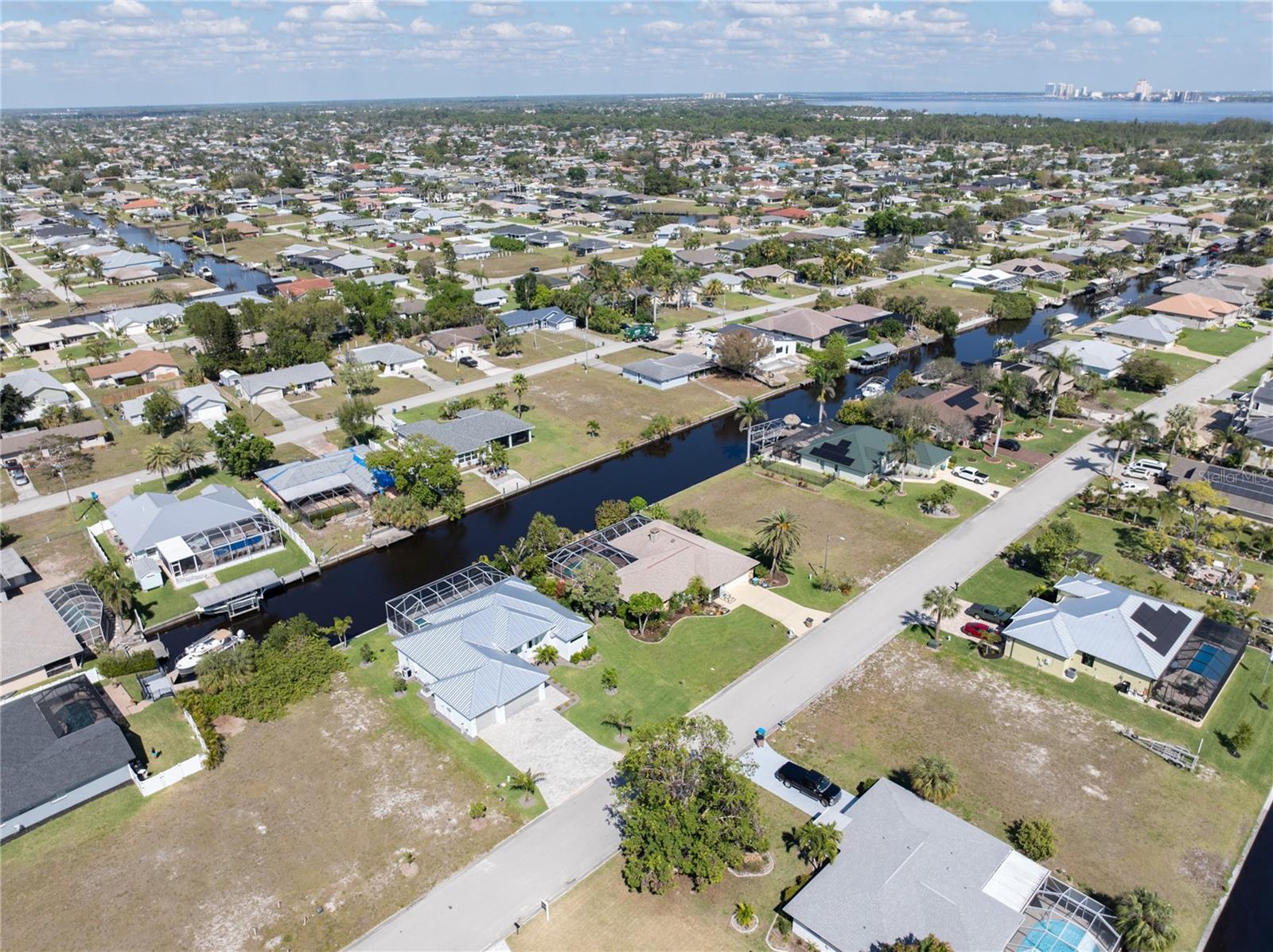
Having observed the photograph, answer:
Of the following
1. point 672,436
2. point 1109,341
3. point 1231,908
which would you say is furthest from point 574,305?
point 1231,908

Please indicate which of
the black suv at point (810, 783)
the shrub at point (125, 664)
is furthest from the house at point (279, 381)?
the black suv at point (810, 783)

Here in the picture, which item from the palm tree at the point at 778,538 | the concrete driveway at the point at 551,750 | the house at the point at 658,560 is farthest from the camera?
the palm tree at the point at 778,538

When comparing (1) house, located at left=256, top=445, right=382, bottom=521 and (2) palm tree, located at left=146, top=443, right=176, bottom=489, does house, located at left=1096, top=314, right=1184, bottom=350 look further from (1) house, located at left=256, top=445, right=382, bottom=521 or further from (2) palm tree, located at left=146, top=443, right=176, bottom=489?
(2) palm tree, located at left=146, top=443, right=176, bottom=489

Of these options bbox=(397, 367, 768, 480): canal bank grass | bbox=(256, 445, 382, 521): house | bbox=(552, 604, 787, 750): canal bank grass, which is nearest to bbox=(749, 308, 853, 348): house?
bbox=(397, 367, 768, 480): canal bank grass

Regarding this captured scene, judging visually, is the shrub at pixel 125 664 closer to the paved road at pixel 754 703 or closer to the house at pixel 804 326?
the paved road at pixel 754 703

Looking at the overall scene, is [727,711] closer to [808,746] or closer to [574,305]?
[808,746]

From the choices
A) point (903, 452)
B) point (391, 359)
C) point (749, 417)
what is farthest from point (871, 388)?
point (391, 359)
